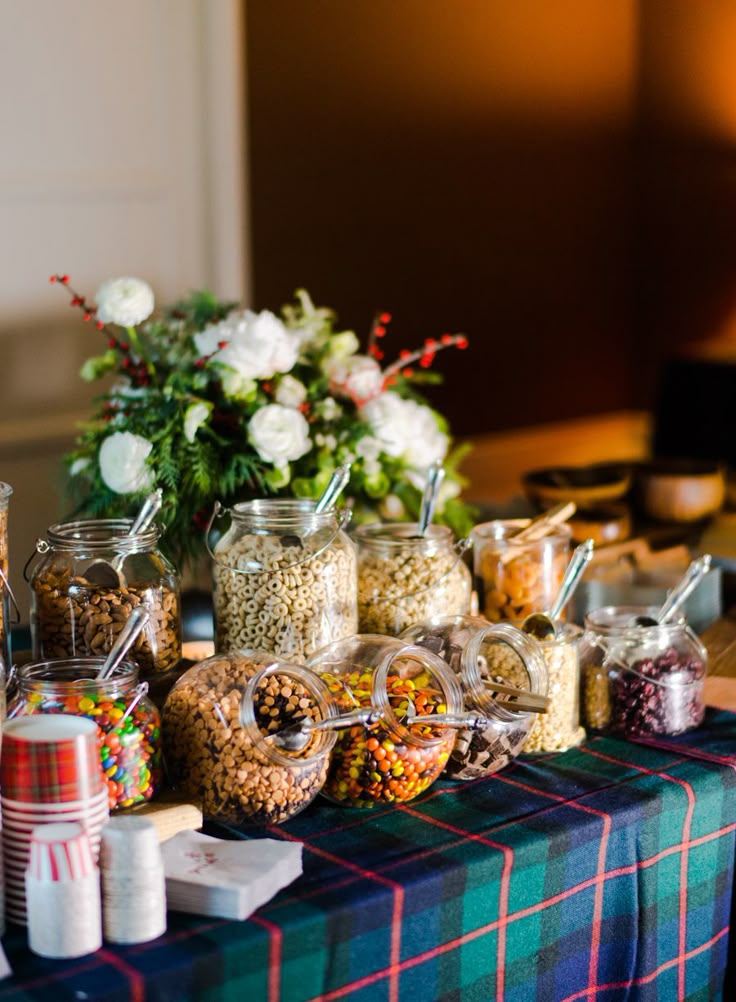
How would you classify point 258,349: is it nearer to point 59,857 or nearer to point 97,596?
point 97,596

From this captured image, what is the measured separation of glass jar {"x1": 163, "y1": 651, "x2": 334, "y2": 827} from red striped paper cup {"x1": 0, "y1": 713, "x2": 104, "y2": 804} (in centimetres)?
14

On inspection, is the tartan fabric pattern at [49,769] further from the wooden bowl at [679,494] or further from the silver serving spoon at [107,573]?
the wooden bowl at [679,494]

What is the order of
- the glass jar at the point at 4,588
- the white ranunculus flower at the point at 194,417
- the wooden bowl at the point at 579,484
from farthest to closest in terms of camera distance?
the wooden bowl at the point at 579,484, the white ranunculus flower at the point at 194,417, the glass jar at the point at 4,588

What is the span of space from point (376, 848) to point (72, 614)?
0.36 metres

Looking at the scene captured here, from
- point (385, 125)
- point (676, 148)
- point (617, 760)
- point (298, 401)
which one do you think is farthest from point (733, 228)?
point (617, 760)

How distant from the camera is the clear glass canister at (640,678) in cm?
128

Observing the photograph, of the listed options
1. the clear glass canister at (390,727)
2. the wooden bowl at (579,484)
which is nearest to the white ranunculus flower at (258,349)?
the clear glass canister at (390,727)

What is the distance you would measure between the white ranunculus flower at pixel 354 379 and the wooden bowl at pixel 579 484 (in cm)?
51

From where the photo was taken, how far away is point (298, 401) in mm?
1612

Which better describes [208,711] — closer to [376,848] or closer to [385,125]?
[376,848]

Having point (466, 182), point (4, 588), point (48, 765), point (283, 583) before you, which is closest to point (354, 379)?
point (283, 583)

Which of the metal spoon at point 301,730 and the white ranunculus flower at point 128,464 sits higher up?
the white ranunculus flower at point 128,464

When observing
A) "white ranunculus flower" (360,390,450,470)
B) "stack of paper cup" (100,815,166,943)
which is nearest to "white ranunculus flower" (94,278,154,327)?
"white ranunculus flower" (360,390,450,470)

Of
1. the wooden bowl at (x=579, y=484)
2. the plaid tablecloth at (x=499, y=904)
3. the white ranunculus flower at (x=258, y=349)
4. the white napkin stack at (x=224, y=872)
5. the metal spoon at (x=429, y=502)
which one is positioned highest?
the white ranunculus flower at (x=258, y=349)
